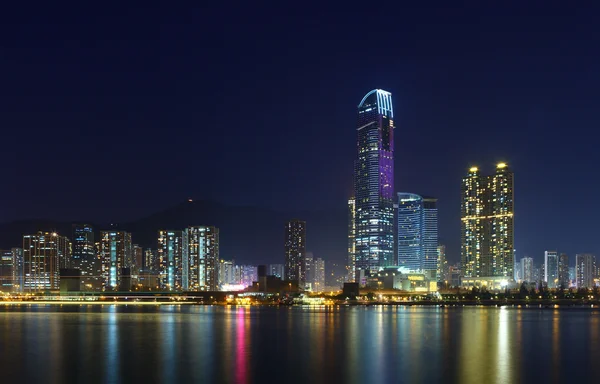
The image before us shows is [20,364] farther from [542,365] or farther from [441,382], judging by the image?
[542,365]

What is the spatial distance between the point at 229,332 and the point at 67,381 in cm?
3578

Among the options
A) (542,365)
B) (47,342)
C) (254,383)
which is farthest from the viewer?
(47,342)

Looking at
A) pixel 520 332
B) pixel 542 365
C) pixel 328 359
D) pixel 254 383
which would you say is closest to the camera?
pixel 254 383

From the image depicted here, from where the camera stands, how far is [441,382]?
38.7 metres

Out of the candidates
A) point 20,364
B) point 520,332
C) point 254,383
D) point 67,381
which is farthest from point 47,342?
point 520,332

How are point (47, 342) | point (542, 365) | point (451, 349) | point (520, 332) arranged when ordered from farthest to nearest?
point (520, 332)
point (47, 342)
point (451, 349)
point (542, 365)

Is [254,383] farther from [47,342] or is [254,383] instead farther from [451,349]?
[47,342]

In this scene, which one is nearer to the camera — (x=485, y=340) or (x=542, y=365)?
(x=542, y=365)

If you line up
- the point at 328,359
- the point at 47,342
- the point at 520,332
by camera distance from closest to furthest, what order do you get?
the point at 328,359, the point at 47,342, the point at 520,332

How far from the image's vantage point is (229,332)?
7475cm

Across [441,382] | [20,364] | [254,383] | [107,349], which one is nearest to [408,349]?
[441,382]

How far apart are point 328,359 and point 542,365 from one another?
1455 cm

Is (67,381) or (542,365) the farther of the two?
(542,365)

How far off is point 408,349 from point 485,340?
36.2 ft
